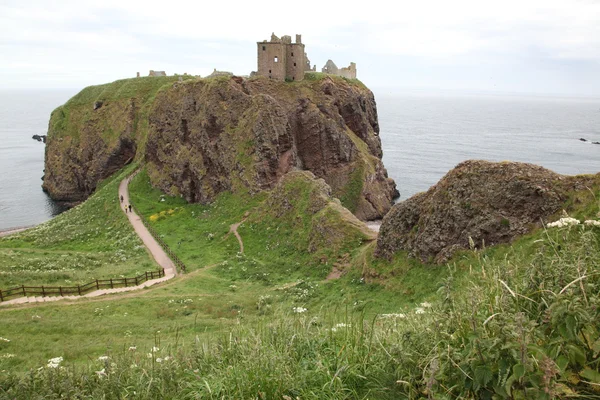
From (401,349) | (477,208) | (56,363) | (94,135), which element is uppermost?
(94,135)

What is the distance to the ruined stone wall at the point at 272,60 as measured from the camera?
73.1m

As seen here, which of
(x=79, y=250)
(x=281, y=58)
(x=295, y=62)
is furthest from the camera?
(x=295, y=62)

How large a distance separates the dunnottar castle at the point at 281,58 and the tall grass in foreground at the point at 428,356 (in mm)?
68275

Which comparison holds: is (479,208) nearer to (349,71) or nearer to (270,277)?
(270,277)

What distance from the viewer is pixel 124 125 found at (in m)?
93.4

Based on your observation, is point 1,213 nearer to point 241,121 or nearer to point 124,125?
point 124,125

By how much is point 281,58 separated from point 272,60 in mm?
1535

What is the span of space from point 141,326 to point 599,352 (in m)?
22.0

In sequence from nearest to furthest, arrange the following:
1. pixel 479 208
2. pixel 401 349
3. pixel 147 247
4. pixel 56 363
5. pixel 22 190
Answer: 1. pixel 401 349
2. pixel 56 363
3. pixel 479 208
4. pixel 147 247
5. pixel 22 190

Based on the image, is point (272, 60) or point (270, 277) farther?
point (272, 60)

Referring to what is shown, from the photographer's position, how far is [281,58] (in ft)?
242

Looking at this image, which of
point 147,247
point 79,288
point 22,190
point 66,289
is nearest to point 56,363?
point 79,288

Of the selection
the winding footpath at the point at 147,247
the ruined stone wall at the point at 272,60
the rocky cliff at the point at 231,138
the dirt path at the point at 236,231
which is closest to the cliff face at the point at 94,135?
the rocky cliff at the point at 231,138

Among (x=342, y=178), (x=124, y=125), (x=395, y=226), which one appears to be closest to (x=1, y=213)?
(x=124, y=125)
